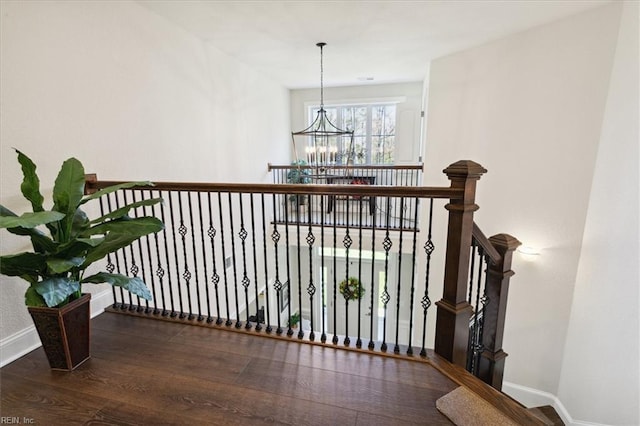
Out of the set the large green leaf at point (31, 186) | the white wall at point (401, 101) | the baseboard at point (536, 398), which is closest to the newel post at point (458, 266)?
the large green leaf at point (31, 186)

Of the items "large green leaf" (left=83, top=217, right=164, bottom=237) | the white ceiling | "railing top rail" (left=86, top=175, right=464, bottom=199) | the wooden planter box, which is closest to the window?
the white ceiling

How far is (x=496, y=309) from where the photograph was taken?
2.04m

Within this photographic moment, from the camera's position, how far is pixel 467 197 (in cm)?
162

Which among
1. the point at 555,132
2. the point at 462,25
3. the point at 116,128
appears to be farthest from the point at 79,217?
the point at 555,132

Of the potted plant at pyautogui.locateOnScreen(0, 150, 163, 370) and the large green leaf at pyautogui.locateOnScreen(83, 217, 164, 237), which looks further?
the large green leaf at pyautogui.locateOnScreen(83, 217, 164, 237)

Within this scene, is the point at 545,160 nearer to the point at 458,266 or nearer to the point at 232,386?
the point at 458,266

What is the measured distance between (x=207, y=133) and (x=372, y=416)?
3.76 metres

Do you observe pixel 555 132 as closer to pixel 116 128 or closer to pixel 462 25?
pixel 462 25

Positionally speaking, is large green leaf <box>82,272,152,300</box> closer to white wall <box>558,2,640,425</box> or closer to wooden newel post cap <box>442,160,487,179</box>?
wooden newel post cap <box>442,160,487,179</box>

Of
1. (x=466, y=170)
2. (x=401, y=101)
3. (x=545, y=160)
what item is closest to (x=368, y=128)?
(x=401, y=101)

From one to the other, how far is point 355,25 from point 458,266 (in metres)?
3.00

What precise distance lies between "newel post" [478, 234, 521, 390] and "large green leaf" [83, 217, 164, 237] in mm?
2058

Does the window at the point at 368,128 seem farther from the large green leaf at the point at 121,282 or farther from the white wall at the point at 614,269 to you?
the large green leaf at the point at 121,282

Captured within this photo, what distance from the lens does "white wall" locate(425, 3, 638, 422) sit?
2.85m
